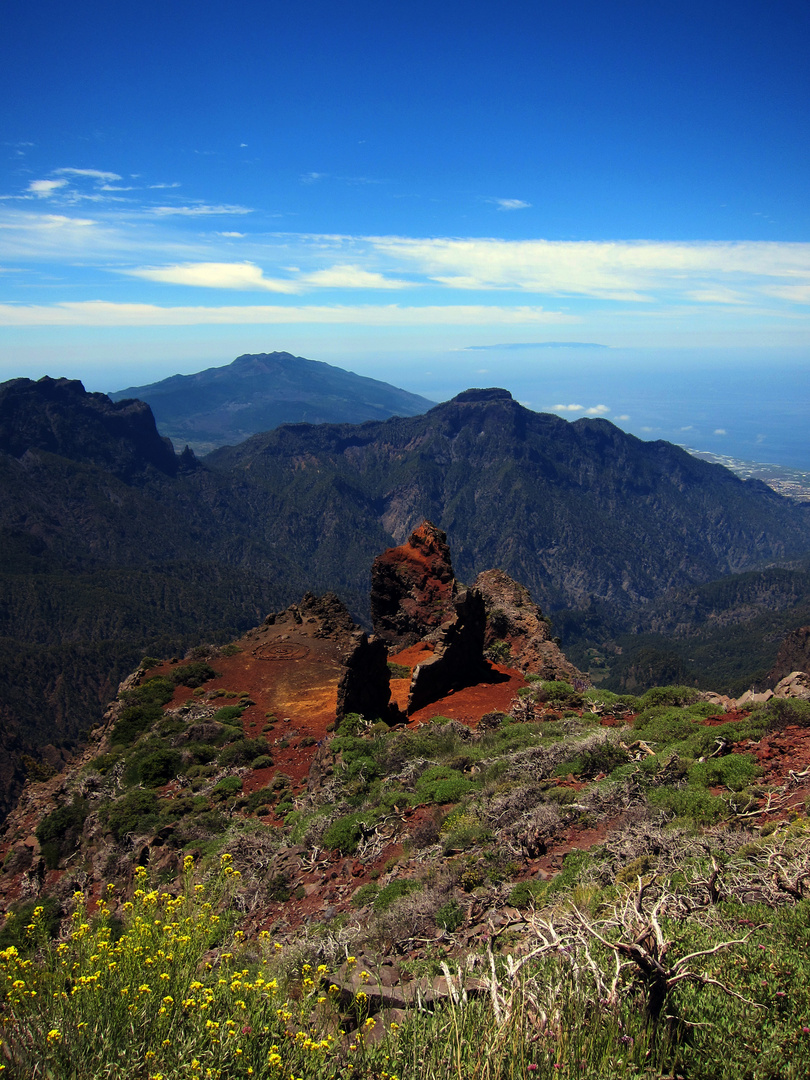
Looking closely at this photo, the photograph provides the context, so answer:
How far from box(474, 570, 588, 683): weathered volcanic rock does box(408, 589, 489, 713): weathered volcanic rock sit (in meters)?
2.64

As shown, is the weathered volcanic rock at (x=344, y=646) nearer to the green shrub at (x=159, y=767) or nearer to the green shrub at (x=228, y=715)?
the green shrub at (x=228, y=715)

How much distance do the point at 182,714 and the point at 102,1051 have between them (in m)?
22.8

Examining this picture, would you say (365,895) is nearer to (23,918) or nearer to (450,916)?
(450,916)

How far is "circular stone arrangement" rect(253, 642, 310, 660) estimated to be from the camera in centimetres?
3002

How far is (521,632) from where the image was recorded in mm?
27531

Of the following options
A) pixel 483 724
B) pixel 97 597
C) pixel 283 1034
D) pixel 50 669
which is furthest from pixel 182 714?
pixel 97 597

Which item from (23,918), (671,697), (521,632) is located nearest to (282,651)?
(521,632)

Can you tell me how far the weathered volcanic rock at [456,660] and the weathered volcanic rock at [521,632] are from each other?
8.65ft

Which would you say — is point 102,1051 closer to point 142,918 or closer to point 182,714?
point 142,918

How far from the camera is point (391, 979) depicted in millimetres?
6004

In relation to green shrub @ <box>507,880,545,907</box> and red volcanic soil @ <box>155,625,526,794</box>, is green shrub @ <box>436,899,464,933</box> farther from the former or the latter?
red volcanic soil @ <box>155,625,526,794</box>

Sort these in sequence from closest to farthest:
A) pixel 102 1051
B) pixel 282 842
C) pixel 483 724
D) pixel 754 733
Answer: pixel 102 1051
pixel 754 733
pixel 282 842
pixel 483 724

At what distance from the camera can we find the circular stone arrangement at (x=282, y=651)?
3002 cm

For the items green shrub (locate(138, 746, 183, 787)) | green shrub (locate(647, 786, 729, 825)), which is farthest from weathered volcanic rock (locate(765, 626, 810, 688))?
green shrub (locate(647, 786, 729, 825))
